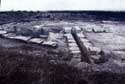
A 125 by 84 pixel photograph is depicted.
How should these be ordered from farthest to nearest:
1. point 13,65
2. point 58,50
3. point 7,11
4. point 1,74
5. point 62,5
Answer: point 62,5 < point 7,11 < point 58,50 < point 13,65 < point 1,74

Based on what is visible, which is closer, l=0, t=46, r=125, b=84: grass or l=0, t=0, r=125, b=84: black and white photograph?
l=0, t=46, r=125, b=84: grass

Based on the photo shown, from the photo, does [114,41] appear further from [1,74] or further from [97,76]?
[1,74]


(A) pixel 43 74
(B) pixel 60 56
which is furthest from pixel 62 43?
(A) pixel 43 74

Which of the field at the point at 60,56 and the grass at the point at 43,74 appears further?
the field at the point at 60,56

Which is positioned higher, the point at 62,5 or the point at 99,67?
the point at 62,5

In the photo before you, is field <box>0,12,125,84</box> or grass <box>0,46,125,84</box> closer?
grass <box>0,46,125,84</box>

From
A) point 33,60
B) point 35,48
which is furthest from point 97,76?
point 35,48

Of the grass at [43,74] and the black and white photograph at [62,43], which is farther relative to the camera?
the black and white photograph at [62,43]

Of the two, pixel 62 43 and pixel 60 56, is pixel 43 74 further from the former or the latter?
pixel 62 43
